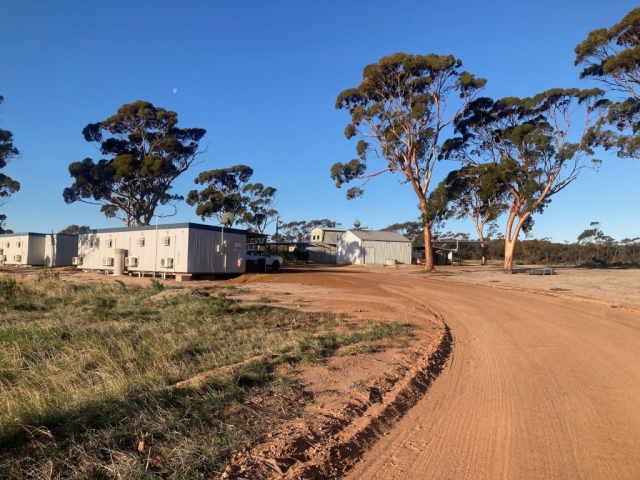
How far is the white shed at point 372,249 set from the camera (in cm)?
6062

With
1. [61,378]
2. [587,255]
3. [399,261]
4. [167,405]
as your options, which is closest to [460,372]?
[167,405]

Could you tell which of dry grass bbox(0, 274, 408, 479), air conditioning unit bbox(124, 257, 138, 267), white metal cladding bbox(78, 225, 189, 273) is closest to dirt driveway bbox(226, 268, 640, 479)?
dry grass bbox(0, 274, 408, 479)

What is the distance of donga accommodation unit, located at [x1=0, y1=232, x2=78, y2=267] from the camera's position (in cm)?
4412

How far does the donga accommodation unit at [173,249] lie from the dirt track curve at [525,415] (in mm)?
20861

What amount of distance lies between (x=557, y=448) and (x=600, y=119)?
3824 cm

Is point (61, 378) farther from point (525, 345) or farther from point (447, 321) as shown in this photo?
point (447, 321)

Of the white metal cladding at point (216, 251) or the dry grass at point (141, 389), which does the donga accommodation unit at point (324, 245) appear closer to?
the white metal cladding at point (216, 251)

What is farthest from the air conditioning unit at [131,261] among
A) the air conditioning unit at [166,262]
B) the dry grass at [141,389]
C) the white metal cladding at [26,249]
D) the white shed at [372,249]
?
the white shed at [372,249]

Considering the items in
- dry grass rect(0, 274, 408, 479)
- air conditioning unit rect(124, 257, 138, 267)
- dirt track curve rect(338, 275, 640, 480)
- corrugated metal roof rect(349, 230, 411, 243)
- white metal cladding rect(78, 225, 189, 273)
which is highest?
corrugated metal roof rect(349, 230, 411, 243)

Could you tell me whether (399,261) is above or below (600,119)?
below

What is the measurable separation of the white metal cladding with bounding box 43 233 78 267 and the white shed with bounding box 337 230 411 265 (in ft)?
108

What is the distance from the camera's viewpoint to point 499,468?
14.0 feet

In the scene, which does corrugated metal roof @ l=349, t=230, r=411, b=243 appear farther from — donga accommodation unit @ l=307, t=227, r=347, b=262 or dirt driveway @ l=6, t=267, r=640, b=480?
dirt driveway @ l=6, t=267, r=640, b=480

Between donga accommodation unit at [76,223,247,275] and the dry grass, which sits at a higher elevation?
donga accommodation unit at [76,223,247,275]
